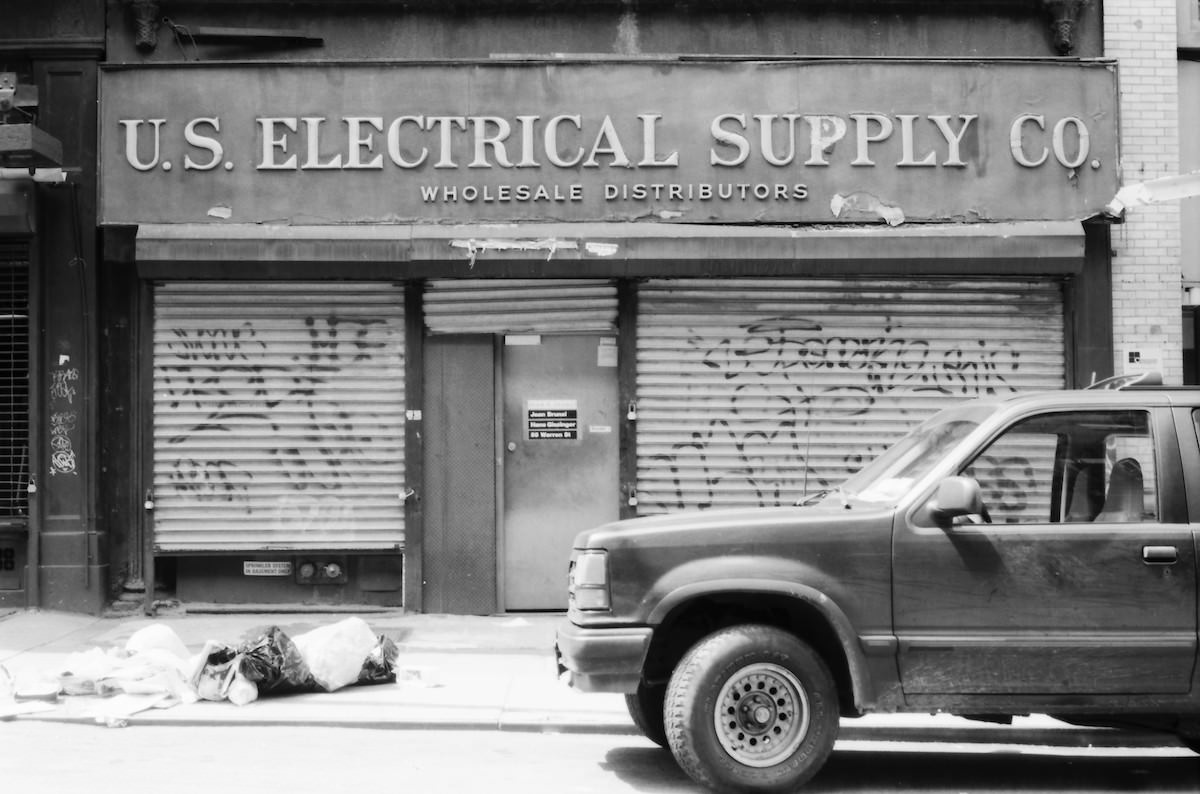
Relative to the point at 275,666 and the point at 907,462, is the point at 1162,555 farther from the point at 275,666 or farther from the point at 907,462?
the point at 275,666

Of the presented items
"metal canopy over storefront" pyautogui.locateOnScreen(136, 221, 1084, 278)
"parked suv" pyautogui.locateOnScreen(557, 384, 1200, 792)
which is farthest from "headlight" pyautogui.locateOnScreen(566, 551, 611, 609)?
"metal canopy over storefront" pyautogui.locateOnScreen(136, 221, 1084, 278)

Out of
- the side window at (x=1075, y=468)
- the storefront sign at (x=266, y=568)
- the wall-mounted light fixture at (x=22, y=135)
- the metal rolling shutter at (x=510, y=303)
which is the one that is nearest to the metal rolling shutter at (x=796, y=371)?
the metal rolling shutter at (x=510, y=303)

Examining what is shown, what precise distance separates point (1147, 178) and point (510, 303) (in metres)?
5.99

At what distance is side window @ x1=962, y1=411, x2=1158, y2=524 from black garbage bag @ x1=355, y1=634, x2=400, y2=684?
430cm

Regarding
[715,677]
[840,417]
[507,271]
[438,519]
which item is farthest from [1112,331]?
[715,677]

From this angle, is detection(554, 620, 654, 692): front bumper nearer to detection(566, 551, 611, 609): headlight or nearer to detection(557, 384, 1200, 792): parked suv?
detection(557, 384, 1200, 792): parked suv

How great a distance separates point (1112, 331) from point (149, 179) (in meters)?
8.78

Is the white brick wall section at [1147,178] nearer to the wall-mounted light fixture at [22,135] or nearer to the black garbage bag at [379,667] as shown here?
the black garbage bag at [379,667]

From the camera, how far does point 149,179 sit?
1057cm

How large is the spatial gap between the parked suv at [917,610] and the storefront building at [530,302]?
A: 5.07 metres

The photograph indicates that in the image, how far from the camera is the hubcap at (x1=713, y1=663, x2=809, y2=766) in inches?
216

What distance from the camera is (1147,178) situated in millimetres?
11031

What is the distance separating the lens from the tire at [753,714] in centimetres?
544

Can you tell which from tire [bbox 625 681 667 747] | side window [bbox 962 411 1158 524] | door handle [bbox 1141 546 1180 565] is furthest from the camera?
tire [bbox 625 681 667 747]
